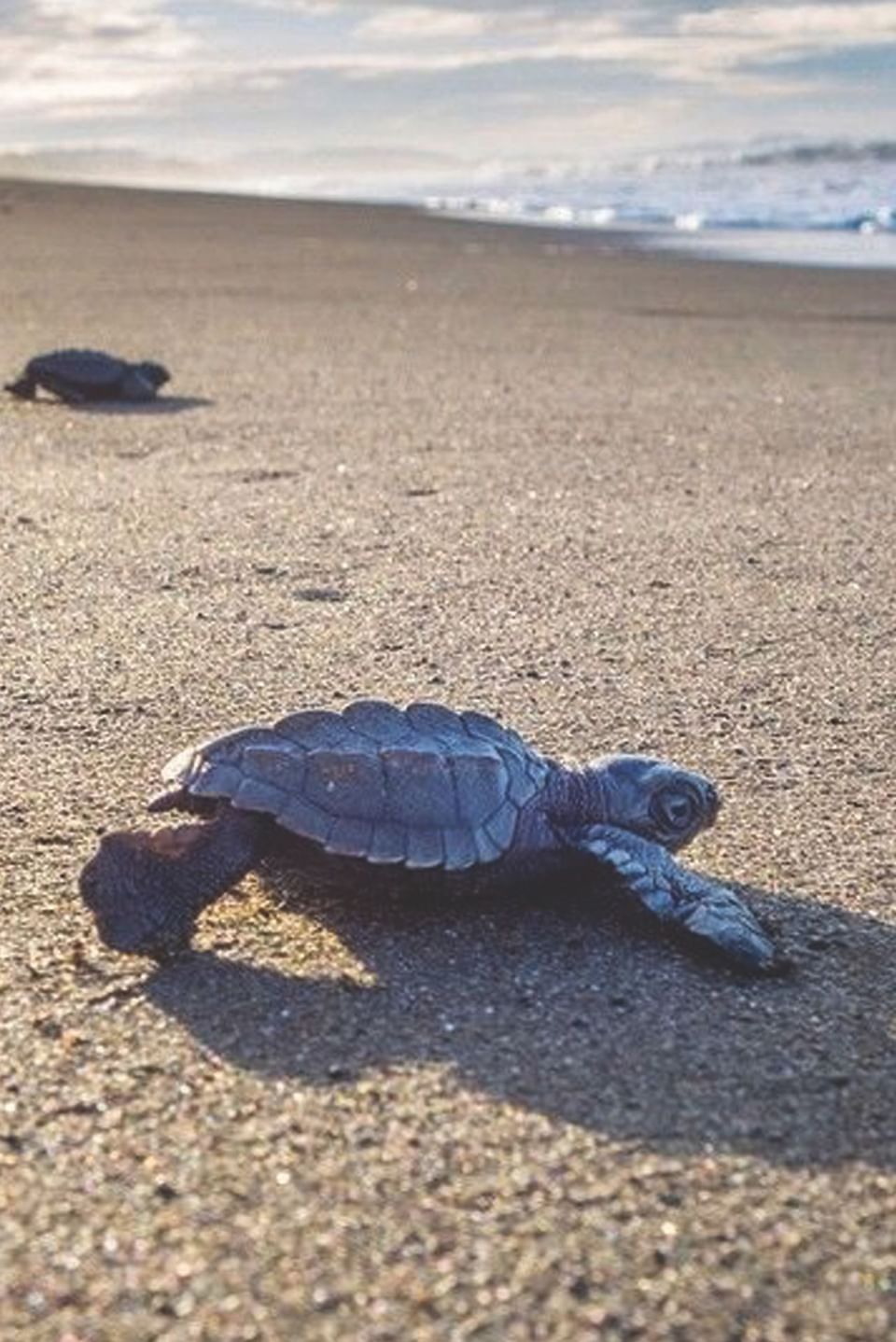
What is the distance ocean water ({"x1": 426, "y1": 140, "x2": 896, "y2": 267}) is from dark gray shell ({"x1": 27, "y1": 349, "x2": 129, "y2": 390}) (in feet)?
37.1

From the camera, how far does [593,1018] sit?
2639mm

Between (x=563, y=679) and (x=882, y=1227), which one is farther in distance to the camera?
(x=563, y=679)

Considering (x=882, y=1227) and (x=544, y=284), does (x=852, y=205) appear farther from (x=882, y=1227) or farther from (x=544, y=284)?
(x=882, y=1227)

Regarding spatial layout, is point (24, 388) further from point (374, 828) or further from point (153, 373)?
point (374, 828)

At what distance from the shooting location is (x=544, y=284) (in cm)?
1503

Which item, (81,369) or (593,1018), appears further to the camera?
(81,369)

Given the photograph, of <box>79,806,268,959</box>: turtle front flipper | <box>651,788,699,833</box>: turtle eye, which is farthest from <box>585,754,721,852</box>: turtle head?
<box>79,806,268,959</box>: turtle front flipper

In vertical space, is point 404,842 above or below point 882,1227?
above

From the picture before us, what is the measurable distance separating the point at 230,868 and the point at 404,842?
0.27 metres

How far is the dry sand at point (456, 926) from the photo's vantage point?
204cm

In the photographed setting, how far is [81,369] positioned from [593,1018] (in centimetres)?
621

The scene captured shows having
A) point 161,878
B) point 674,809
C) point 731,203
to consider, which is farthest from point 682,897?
point 731,203

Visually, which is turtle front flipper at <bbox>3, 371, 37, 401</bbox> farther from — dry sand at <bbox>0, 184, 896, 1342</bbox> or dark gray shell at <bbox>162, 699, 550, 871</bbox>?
dark gray shell at <bbox>162, 699, 550, 871</bbox>

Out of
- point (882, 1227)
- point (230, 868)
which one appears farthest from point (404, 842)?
point (882, 1227)
